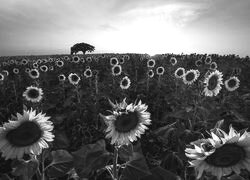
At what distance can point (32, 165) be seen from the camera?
3295mm

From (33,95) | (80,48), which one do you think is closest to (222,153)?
(33,95)

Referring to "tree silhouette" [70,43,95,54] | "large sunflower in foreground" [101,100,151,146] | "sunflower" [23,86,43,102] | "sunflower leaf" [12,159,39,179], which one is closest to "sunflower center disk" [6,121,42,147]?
"sunflower leaf" [12,159,39,179]

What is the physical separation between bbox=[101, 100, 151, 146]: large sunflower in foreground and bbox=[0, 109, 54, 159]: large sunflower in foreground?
2.68ft

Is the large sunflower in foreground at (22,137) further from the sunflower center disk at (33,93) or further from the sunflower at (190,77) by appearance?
the sunflower at (190,77)

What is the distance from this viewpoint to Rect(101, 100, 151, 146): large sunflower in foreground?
12.2 feet

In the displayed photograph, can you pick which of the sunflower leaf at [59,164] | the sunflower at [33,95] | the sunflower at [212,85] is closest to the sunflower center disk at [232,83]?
the sunflower at [212,85]

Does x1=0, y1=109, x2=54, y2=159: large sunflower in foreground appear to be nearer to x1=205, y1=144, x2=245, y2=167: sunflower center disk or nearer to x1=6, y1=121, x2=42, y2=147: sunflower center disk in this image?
x1=6, y1=121, x2=42, y2=147: sunflower center disk

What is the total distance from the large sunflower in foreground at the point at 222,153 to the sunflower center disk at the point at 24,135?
1836 mm

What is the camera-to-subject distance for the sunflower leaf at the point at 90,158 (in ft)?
10.8

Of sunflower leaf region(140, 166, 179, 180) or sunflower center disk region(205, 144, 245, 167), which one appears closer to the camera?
sunflower center disk region(205, 144, 245, 167)

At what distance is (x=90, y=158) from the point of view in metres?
3.40

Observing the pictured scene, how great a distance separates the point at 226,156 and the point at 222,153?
0.07 m

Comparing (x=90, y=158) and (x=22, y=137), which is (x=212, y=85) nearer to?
(x=90, y=158)

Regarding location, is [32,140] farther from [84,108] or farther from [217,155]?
[84,108]
